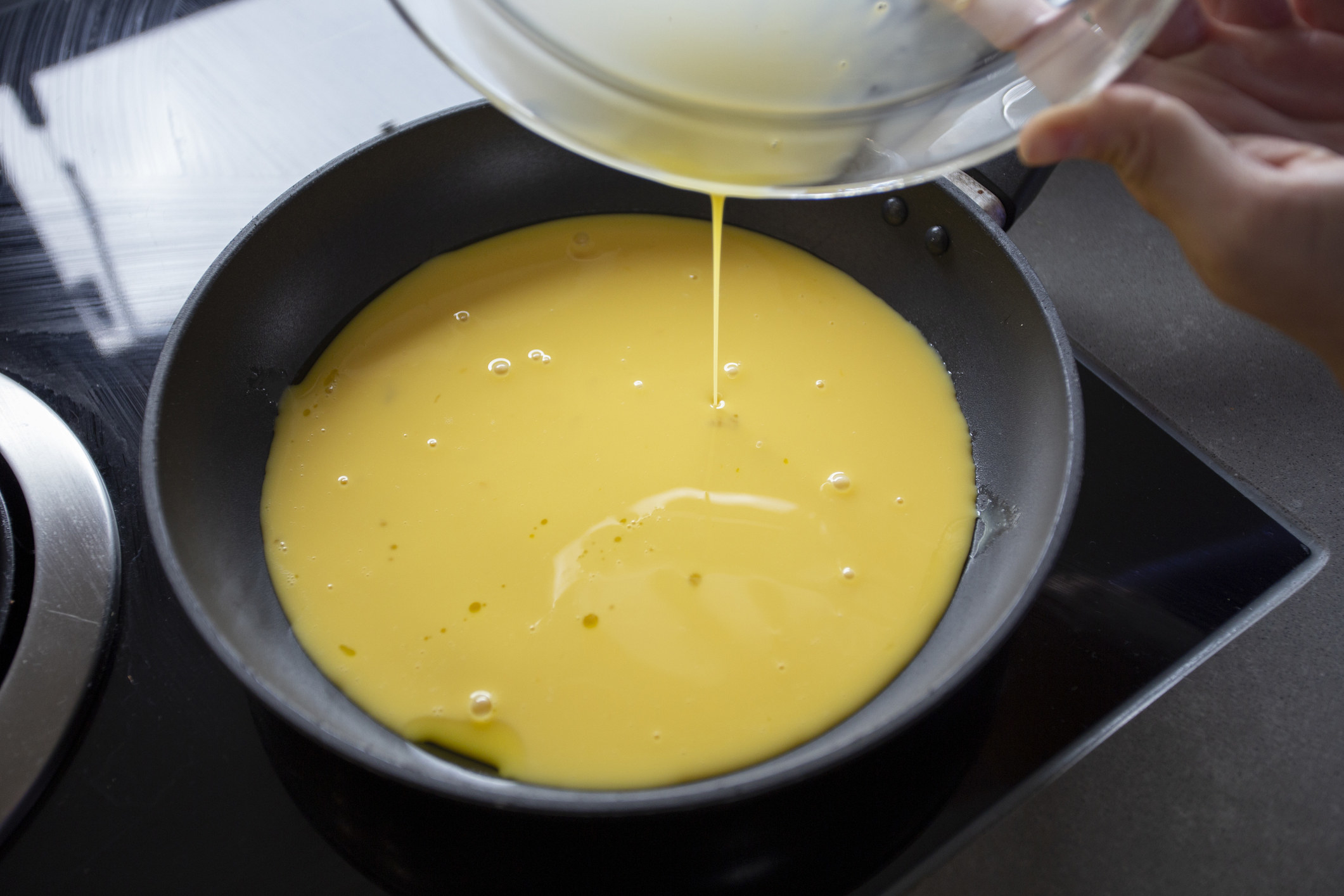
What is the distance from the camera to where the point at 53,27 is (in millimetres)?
1369

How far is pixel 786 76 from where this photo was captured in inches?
31.2

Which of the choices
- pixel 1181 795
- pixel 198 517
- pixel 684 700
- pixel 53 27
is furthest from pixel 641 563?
pixel 53 27

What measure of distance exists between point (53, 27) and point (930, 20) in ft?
3.97

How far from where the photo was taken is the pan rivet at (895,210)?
115 cm

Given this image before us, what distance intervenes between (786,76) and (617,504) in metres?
0.45

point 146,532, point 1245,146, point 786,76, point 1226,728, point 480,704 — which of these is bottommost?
point 1226,728

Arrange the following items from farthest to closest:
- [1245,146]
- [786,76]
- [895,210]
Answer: [895,210] < [1245,146] < [786,76]

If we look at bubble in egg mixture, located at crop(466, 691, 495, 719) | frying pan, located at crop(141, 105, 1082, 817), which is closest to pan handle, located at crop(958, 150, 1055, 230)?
frying pan, located at crop(141, 105, 1082, 817)

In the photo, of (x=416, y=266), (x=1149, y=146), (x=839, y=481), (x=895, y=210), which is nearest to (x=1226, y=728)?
(x=839, y=481)

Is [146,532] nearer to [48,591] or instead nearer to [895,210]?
[48,591]

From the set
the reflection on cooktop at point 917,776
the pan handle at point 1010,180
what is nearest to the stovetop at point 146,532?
the reflection on cooktop at point 917,776

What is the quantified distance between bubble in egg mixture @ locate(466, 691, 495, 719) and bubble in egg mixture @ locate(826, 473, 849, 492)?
1.33 feet

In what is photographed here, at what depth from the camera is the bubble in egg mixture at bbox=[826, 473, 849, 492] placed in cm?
105

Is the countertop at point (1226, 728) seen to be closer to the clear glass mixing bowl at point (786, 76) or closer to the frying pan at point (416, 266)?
the frying pan at point (416, 266)
